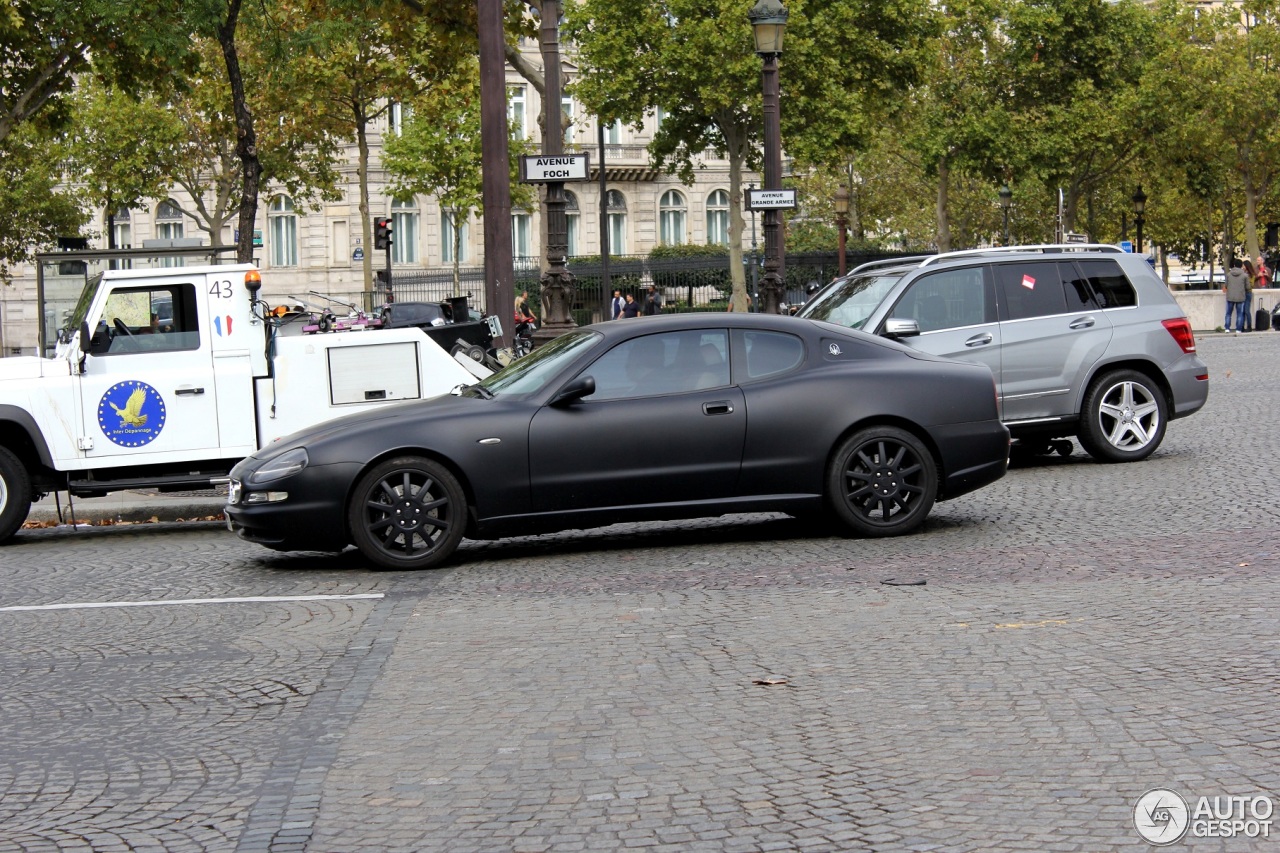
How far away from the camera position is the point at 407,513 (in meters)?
9.52

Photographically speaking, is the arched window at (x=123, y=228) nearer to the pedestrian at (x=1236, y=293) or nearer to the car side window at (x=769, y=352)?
the pedestrian at (x=1236, y=293)

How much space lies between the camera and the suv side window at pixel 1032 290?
14.1 metres

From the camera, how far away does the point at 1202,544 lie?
375 inches

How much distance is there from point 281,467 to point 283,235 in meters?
58.6

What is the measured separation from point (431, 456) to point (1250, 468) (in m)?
7.26

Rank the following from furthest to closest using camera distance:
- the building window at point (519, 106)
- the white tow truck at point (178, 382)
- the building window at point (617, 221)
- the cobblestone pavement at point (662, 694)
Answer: the building window at point (617, 221) < the building window at point (519, 106) < the white tow truck at point (178, 382) < the cobblestone pavement at point (662, 694)

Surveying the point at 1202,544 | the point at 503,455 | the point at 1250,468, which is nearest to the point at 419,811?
the point at 503,455

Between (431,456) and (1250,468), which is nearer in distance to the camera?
(431,456)

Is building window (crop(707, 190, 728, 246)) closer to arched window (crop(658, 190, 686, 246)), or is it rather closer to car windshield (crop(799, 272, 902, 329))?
arched window (crop(658, 190, 686, 246))

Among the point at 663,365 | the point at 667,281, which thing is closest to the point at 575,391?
the point at 663,365

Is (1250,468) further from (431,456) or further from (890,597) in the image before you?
(431,456)

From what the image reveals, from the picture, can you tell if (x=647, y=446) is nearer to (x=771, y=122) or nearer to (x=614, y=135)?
(x=771, y=122)

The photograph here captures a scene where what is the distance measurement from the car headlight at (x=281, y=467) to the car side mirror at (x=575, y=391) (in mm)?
1533

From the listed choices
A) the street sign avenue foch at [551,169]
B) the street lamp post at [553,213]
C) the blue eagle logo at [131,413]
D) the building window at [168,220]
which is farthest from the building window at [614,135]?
the blue eagle logo at [131,413]
